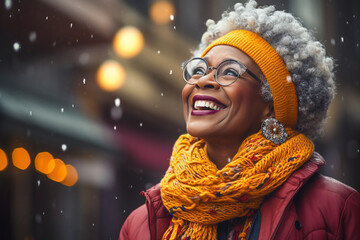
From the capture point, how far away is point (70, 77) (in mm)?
6566

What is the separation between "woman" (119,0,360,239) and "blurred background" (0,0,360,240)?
1499 mm

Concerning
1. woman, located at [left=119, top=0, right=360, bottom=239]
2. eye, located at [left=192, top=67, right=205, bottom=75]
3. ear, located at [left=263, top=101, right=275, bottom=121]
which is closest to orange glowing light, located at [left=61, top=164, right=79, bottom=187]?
woman, located at [left=119, top=0, right=360, bottom=239]

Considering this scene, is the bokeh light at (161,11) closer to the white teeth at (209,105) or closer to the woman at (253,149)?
the woman at (253,149)

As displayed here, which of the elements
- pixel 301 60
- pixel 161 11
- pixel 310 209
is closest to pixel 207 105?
pixel 301 60

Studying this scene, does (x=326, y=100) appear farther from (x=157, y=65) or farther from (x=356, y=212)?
(x=157, y=65)

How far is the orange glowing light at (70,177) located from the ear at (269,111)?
6.18 metres

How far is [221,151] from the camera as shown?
225 cm

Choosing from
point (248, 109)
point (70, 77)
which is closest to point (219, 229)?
point (248, 109)

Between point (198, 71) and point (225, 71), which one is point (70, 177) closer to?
point (198, 71)

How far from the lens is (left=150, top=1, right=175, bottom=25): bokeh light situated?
16.2 feet

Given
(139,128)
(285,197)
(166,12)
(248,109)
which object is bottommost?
(285,197)

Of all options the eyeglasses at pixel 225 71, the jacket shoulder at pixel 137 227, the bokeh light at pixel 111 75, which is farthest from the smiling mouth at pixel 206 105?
the bokeh light at pixel 111 75

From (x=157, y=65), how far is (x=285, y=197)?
3851 mm

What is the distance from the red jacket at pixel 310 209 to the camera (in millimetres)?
1853
